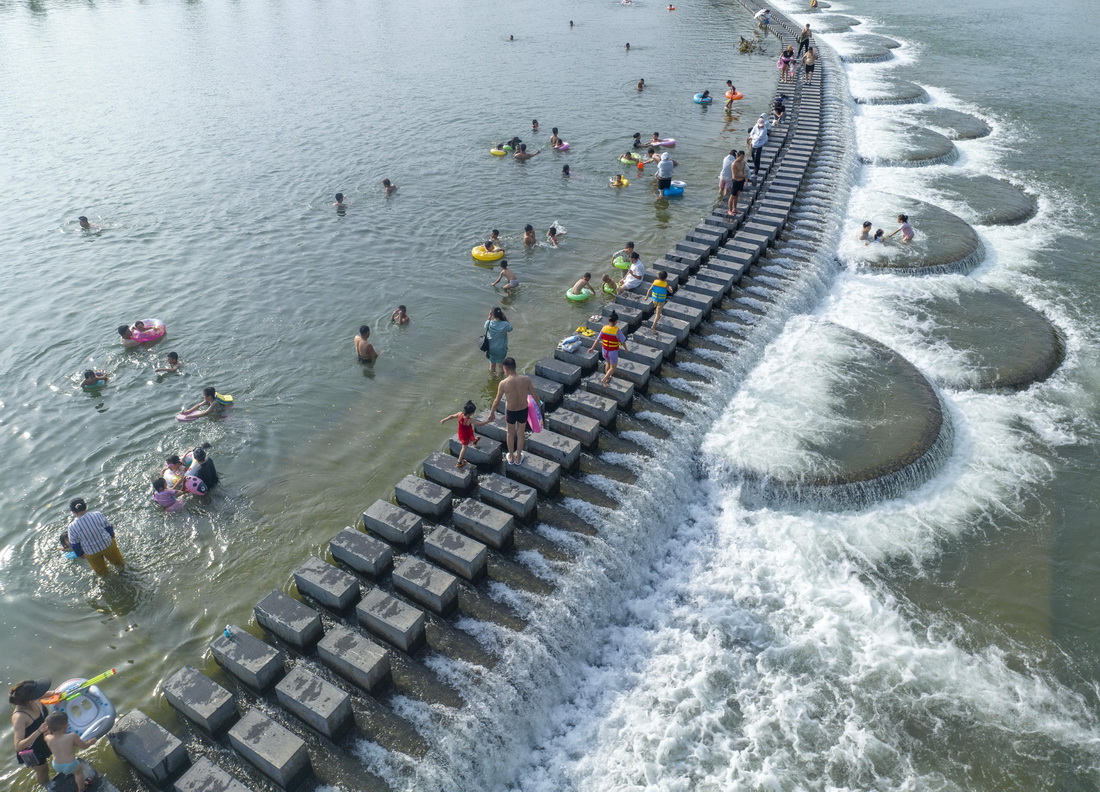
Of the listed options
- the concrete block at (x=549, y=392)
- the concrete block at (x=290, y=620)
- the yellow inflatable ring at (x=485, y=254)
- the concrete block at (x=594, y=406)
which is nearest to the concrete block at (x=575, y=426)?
the concrete block at (x=594, y=406)

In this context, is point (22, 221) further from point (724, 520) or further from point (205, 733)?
point (724, 520)

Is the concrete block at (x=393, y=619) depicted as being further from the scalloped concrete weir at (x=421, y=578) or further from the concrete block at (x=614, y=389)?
the concrete block at (x=614, y=389)

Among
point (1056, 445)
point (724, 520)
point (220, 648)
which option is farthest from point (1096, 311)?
point (220, 648)

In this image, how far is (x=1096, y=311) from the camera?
21.5 m

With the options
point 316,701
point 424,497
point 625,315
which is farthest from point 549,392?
point 316,701

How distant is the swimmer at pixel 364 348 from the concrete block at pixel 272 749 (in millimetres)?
11619

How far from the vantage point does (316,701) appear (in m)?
9.43

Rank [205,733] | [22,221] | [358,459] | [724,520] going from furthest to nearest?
[22,221]
[358,459]
[724,520]
[205,733]

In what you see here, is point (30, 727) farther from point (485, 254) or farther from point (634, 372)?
point (485, 254)

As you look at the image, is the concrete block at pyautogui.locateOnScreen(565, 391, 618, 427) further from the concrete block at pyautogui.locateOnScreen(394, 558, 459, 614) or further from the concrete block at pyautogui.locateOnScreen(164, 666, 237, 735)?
the concrete block at pyautogui.locateOnScreen(164, 666, 237, 735)

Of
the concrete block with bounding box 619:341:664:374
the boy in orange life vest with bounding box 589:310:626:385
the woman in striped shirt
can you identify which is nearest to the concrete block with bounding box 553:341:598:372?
the boy in orange life vest with bounding box 589:310:626:385

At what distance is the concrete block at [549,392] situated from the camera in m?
15.7

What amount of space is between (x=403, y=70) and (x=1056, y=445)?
52.3m

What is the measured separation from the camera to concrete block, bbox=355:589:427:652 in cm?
1045
